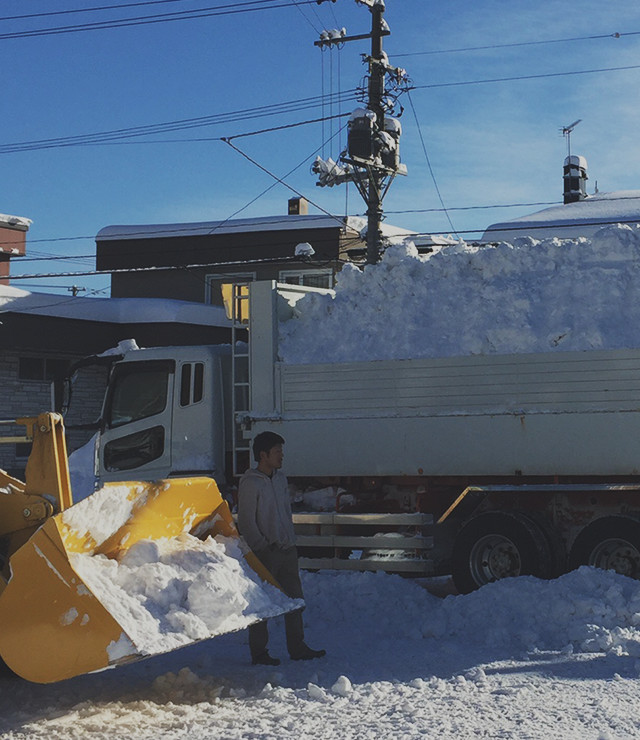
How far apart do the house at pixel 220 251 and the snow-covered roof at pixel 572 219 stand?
3.31 metres

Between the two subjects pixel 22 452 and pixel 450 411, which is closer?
pixel 450 411

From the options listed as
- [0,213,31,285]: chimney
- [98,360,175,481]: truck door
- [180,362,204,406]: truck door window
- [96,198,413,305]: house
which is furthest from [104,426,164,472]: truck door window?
[0,213,31,285]: chimney

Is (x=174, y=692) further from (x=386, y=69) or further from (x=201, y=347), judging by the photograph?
(x=386, y=69)

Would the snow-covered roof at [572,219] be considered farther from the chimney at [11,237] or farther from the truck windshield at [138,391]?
the truck windshield at [138,391]

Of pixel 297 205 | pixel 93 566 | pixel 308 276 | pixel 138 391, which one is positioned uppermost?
pixel 297 205

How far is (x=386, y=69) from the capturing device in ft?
76.4

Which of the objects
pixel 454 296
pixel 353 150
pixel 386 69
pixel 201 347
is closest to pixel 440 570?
pixel 454 296

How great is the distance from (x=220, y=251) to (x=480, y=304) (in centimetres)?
2267

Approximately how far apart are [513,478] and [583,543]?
0.93 metres

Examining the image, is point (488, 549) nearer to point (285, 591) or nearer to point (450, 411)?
point (450, 411)

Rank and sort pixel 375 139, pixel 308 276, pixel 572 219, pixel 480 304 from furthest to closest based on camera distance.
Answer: pixel 308 276 → pixel 572 219 → pixel 375 139 → pixel 480 304

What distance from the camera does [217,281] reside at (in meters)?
33.5

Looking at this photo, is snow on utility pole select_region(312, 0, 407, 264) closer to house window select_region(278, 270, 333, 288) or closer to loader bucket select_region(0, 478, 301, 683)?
house window select_region(278, 270, 333, 288)

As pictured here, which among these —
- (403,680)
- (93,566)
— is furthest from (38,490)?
(403,680)
